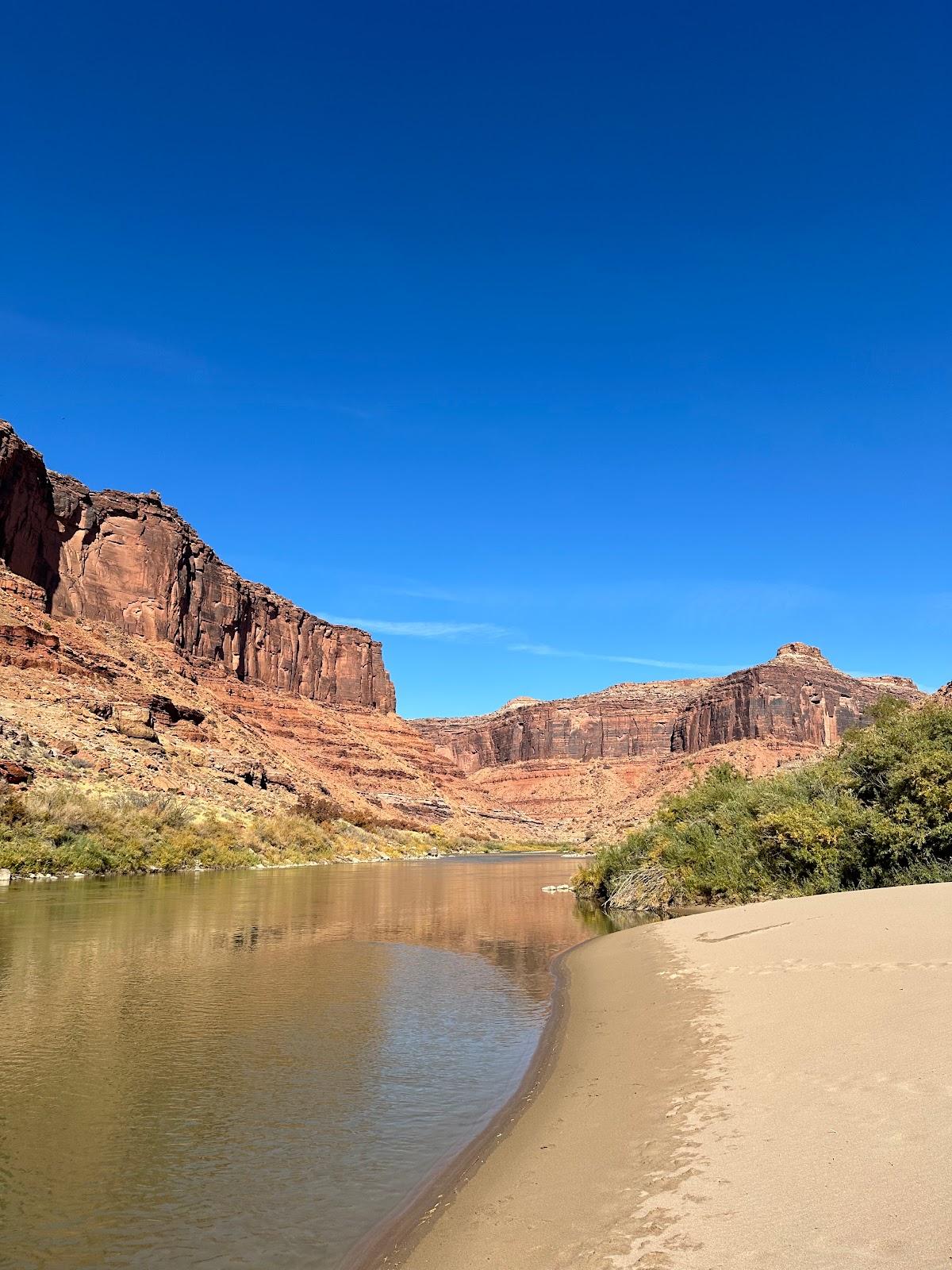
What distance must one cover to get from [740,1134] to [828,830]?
1138cm

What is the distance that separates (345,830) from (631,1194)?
61.5m

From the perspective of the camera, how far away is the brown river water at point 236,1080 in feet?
14.2

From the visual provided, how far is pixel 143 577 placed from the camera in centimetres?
9950

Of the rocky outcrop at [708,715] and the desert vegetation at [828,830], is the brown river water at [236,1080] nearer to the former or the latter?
the desert vegetation at [828,830]

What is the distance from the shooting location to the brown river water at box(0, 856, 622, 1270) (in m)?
4.32

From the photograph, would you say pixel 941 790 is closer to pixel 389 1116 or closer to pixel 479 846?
pixel 389 1116

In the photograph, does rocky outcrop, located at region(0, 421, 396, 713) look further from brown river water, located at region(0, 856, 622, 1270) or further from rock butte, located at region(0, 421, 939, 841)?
brown river water, located at region(0, 856, 622, 1270)

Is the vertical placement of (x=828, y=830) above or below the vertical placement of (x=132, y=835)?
above

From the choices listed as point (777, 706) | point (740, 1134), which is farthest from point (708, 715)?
point (740, 1134)

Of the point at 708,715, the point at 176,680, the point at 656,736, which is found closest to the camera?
the point at 176,680

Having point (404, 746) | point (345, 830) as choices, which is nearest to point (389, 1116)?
point (345, 830)

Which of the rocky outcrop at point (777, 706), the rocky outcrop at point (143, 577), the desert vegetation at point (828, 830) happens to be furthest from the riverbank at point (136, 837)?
the rocky outcrop at point (777, 706)

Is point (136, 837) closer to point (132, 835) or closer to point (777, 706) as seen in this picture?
point (132, 835)

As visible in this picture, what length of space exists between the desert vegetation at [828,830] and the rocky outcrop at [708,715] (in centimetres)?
9885
